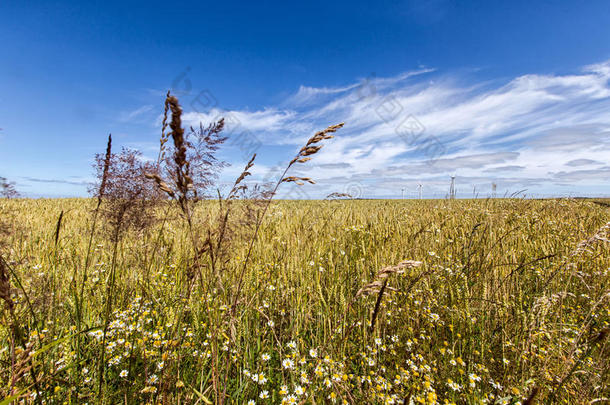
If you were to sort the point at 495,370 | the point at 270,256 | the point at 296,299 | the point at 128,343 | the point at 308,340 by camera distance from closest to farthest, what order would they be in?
the point at 128,343 → the point at 495,370 → the point at 308,340 → the point at 296,299 → the point at 270,256

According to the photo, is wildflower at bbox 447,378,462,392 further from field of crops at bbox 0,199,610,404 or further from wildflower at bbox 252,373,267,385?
wildflower at bbox 252,373,267,385

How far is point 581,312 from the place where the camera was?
8.64 ft

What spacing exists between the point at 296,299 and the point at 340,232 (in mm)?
2564

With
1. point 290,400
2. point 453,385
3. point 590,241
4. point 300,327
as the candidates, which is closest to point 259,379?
point 290,400

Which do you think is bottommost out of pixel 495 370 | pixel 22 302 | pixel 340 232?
pixel 495 370

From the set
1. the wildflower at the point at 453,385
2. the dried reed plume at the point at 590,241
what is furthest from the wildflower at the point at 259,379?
the dried reed plume at the point at 590,241

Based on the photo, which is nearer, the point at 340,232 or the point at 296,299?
the point at 296,299

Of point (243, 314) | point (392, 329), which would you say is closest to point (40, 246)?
point (243, 314)

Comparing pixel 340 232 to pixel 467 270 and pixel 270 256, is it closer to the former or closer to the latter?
pixel 270 256

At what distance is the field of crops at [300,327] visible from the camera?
1579 millimetres

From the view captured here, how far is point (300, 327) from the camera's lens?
7.73 ft

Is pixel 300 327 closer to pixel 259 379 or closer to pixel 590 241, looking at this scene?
pixel 259 379

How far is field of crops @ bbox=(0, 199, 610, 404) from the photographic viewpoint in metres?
1.58

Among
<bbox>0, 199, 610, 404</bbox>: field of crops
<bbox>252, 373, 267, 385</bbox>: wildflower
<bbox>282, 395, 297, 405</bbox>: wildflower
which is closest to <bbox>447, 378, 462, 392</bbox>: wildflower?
→ <bbox>0, 199, 610, 404</bbox>: field of crops
